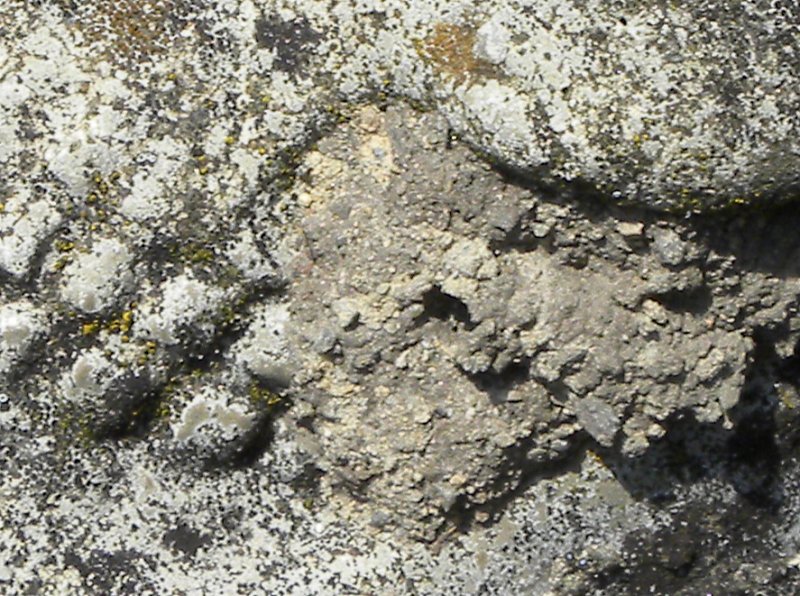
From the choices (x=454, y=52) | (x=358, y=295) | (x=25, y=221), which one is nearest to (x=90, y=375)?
(x=25, y=221)

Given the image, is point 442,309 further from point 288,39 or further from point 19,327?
point 19,327

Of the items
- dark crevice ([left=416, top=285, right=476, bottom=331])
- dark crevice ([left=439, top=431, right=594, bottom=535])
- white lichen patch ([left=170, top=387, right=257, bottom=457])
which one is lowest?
dark crevice ([left=439, top=431, right=594, bottom=535])

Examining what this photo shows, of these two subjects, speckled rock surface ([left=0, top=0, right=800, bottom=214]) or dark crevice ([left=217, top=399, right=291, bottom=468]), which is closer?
speckled rock surface ([left=0, top=0, right=800, bottom=214])

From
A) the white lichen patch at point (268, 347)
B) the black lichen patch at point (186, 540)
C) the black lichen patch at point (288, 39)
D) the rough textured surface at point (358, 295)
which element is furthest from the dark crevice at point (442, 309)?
the black lichen patch at point (186, 540)

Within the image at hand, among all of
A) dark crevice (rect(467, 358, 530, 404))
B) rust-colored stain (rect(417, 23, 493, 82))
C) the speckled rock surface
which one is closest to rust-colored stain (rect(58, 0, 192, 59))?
→ the speckled rock surface

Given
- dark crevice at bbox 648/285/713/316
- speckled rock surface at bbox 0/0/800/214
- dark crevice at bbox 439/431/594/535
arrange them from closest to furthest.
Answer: speckled rock surface at bbox 0/0/800/214 → dark crevice at bbox 648/285/713/316 → dark crevice at bbox 439/431/594/535

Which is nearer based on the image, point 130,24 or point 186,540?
point 130,24

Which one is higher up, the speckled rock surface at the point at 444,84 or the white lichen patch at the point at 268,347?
the speckled rock surface at the point at 444,84

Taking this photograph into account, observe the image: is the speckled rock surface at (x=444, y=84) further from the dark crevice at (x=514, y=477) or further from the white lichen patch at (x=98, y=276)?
the dark crevice at (x=514, y=477)

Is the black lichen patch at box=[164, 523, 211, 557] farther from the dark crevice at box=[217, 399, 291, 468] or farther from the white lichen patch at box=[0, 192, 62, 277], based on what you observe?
the white lichen patch at box=[0, 192, 62, 277]
